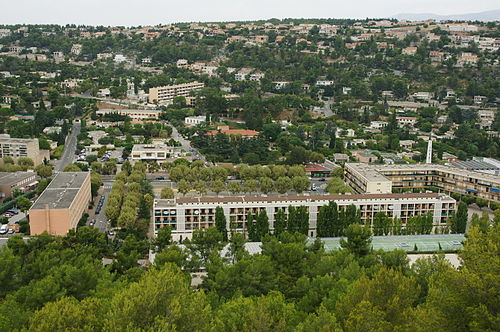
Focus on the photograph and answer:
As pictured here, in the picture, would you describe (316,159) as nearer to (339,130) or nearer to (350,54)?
(339,130)

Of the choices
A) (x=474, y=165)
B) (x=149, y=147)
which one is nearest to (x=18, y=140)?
(x=149, y=147)

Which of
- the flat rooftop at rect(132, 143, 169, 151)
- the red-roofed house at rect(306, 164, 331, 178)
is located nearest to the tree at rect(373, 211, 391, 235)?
the red-roofed house at rect(306, 164, 331, 178)

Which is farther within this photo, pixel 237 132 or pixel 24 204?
pixel 237 132

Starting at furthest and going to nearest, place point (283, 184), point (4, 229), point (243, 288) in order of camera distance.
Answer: point (283, 184)
point (4, 229)
point (243, 288)

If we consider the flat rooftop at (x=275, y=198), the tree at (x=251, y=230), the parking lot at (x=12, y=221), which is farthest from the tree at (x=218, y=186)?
the parking lot at (x=12, y=221)

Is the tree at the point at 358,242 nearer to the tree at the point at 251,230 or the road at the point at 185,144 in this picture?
the tree at the point at 251,230

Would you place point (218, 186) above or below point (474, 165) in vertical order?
above

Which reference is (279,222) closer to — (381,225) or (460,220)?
(381,225)
